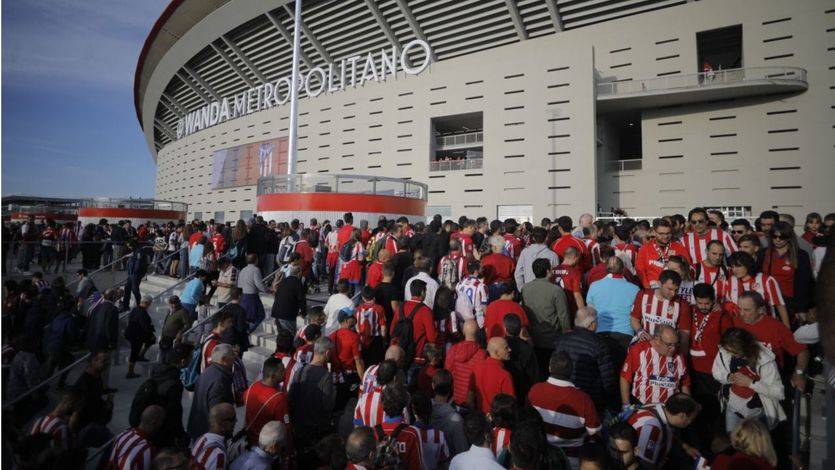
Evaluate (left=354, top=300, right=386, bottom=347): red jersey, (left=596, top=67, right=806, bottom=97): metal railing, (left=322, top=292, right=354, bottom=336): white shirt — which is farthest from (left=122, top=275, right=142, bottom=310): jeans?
(left=596, top=67, right=806, bottom=97): metal railing

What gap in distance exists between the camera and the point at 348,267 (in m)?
7.48

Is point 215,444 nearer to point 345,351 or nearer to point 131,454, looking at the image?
point 131,454

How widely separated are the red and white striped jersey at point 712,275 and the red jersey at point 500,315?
197cm

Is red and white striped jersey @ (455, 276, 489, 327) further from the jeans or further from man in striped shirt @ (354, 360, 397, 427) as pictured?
the jeans

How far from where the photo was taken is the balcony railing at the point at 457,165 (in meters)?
23.7

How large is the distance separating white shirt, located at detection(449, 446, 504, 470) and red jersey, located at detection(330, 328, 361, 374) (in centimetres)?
213

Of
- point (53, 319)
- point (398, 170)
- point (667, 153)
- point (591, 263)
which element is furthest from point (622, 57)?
point (53, 319)

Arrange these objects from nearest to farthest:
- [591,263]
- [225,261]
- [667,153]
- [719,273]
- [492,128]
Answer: [719,273]
[591,263]
[225,261]
[667,153]
[492,128]

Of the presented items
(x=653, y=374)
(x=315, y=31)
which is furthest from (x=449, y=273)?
(x=315, y=31)

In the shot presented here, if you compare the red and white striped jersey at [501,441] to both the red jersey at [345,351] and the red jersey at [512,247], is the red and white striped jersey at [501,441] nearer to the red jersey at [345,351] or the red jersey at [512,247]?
the red jersey at [345,351]

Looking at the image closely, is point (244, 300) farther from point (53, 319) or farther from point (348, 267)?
point (53, 319)

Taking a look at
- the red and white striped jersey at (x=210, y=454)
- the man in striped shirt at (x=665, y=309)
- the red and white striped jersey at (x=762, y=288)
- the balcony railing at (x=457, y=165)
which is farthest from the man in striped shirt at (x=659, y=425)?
the balcony railing at (x=457, y=165)

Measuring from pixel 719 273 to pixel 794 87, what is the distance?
63.6 ft

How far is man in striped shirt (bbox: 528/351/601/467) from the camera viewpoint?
3.12 meters
